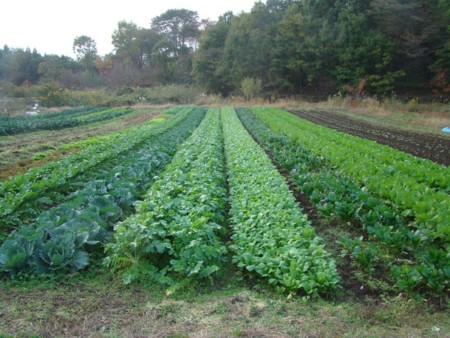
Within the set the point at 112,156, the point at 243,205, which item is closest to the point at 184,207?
the point at 243,205

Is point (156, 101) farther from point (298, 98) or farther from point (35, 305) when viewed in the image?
point (35, 305)

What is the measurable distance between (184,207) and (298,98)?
132ft

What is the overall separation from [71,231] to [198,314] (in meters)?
2.58

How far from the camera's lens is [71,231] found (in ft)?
18.1

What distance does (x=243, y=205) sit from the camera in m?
6.81

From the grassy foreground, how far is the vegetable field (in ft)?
0.69

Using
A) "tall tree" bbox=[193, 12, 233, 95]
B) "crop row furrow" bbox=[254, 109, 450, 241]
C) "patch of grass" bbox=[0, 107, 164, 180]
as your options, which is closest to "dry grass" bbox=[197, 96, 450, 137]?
"tall tree" bbox=[193, 12, 233, 95]

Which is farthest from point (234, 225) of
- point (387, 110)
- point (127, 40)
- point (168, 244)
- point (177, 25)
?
point (177, 25)

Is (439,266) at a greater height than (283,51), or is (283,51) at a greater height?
(283,51)

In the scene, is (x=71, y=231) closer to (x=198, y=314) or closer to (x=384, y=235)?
(x=198, y=314)

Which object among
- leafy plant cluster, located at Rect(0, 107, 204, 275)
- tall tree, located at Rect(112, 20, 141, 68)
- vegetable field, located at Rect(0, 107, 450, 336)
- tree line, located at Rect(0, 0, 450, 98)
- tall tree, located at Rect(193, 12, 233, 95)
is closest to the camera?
vegetable field, located at Rect(0, 107, 450, 336)

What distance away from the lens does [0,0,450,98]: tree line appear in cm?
3922

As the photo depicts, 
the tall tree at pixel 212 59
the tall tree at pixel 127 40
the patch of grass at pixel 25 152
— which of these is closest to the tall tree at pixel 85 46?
the tall tree at pixel 127 40

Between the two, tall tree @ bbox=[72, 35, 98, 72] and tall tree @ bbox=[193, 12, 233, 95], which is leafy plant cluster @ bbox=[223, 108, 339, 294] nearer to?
tall tree @ bbox=[193, 12, 233, 95]
